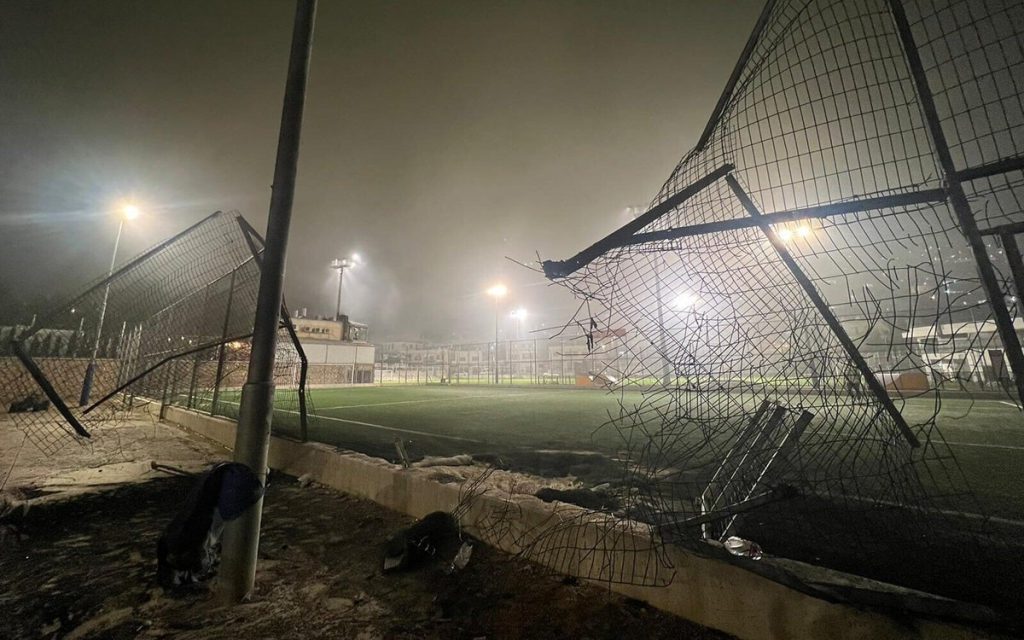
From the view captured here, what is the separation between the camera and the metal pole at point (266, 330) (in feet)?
7.17

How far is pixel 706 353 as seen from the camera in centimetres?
293

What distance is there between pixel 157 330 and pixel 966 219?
415 inches

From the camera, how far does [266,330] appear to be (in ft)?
8.06

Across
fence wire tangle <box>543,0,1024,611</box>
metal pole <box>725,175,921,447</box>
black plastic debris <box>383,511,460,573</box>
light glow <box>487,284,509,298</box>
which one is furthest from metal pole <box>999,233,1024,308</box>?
light glow <box>487,284,509,298</box>

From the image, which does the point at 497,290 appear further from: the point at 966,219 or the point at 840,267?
the point at 966,219

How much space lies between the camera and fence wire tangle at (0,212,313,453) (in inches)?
183

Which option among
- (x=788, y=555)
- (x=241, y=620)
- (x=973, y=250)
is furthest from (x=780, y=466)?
(x=241, y=620)

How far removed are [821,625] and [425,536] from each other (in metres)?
2.24

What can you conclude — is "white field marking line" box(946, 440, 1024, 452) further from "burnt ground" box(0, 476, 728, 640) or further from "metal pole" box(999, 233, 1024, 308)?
"burnt ground" box(0, 476, 728, 640)

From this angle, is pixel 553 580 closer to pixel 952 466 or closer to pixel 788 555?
pixel 788 555

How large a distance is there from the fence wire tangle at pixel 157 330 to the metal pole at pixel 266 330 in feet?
6.10

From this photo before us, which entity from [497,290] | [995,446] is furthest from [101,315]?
[497,290]

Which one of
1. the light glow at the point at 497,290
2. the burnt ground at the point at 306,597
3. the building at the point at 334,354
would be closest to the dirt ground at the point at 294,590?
the burnt ground at the point at 306,597

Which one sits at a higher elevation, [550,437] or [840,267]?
[840,267]
